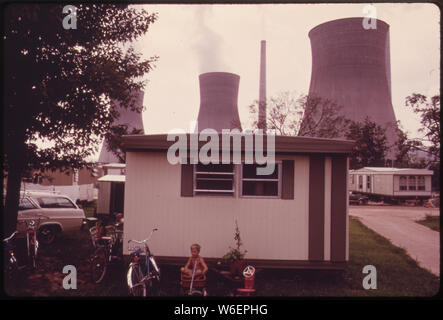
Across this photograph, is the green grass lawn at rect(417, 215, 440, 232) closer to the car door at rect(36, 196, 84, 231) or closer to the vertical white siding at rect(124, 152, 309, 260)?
the vertical white siding at rect(124, 152, 309, 260)

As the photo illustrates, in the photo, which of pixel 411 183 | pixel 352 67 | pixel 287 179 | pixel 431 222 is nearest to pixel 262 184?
pixel 287 179

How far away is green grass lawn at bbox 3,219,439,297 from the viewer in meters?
6.00

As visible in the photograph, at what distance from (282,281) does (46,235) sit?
7257mm

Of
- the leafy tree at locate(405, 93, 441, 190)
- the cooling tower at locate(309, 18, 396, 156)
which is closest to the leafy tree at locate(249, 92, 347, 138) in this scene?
the cooling tower at locate(309, 18, 396, 156)

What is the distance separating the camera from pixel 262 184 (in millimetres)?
6684

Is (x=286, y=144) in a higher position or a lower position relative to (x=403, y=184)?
higher

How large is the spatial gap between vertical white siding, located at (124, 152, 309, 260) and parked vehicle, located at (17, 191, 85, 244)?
14.8 feet

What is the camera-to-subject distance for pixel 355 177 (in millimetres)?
29547

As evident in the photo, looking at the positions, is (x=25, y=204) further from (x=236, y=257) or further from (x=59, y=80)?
(x=236, y=257)

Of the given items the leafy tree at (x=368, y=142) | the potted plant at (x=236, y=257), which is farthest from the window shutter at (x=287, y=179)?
the leafy tree at (x=368, y=142)

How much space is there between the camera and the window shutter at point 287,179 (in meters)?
6.59

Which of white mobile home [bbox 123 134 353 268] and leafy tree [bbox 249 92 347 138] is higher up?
leafy tree [bbox 249 92 347 138]
